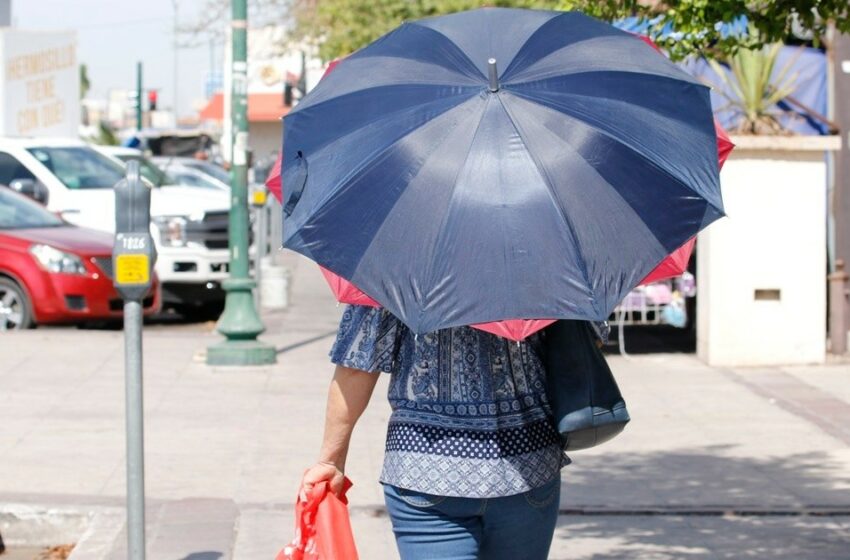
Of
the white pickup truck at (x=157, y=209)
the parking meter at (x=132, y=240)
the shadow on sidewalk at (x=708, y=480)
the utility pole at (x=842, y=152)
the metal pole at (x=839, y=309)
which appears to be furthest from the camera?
the white pickup truck at (x=157, y=209)

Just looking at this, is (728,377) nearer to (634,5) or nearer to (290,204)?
(634,5)

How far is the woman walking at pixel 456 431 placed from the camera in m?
3.66

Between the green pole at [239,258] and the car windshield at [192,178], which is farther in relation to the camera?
the car windshield at [192,178]

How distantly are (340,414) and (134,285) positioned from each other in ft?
5.57

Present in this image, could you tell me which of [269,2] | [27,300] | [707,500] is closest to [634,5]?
[707,500]

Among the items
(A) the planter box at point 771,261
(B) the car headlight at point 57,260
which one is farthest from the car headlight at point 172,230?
(A) the planter box at point 771,261

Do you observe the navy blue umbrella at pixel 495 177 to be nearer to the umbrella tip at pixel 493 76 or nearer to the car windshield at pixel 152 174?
the umbrella tip at pixel 493 76

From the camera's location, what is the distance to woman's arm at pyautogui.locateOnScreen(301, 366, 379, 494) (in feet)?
12.4

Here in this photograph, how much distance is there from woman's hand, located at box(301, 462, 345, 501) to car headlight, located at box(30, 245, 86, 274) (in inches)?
400

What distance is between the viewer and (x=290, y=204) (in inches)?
147

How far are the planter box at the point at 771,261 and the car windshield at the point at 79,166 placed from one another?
763 cm

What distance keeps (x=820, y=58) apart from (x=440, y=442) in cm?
1071

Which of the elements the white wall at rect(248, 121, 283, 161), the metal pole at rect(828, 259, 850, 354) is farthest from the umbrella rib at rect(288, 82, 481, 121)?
the white wall at rect(248, 121, 283, 161)

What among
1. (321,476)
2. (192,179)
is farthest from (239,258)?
(192,179)
